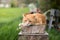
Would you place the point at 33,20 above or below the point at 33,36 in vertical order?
above

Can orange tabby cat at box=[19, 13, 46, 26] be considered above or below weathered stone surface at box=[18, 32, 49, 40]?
above

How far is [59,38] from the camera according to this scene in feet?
17.2

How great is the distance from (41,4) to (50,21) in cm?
86

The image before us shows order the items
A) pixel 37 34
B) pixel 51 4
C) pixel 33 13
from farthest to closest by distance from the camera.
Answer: pixel 51 4 < pixel 33 13 < pixel 37 34

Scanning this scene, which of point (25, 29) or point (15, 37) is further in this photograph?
point (15, 37)

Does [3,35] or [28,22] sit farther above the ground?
[28,22]

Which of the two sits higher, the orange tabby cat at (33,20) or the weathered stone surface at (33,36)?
the orange tabby cat at (33,20)

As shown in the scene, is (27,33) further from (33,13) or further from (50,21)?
(50,21)

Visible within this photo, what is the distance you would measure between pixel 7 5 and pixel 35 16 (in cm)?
1362

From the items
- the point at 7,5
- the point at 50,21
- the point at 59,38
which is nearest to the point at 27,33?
the point at 59,38

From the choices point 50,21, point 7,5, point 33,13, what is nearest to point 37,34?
point 33,13

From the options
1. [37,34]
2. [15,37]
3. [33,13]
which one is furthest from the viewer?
[15,37]

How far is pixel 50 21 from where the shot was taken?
7004 mm

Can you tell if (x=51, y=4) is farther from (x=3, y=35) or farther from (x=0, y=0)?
(x=0, y=0)
